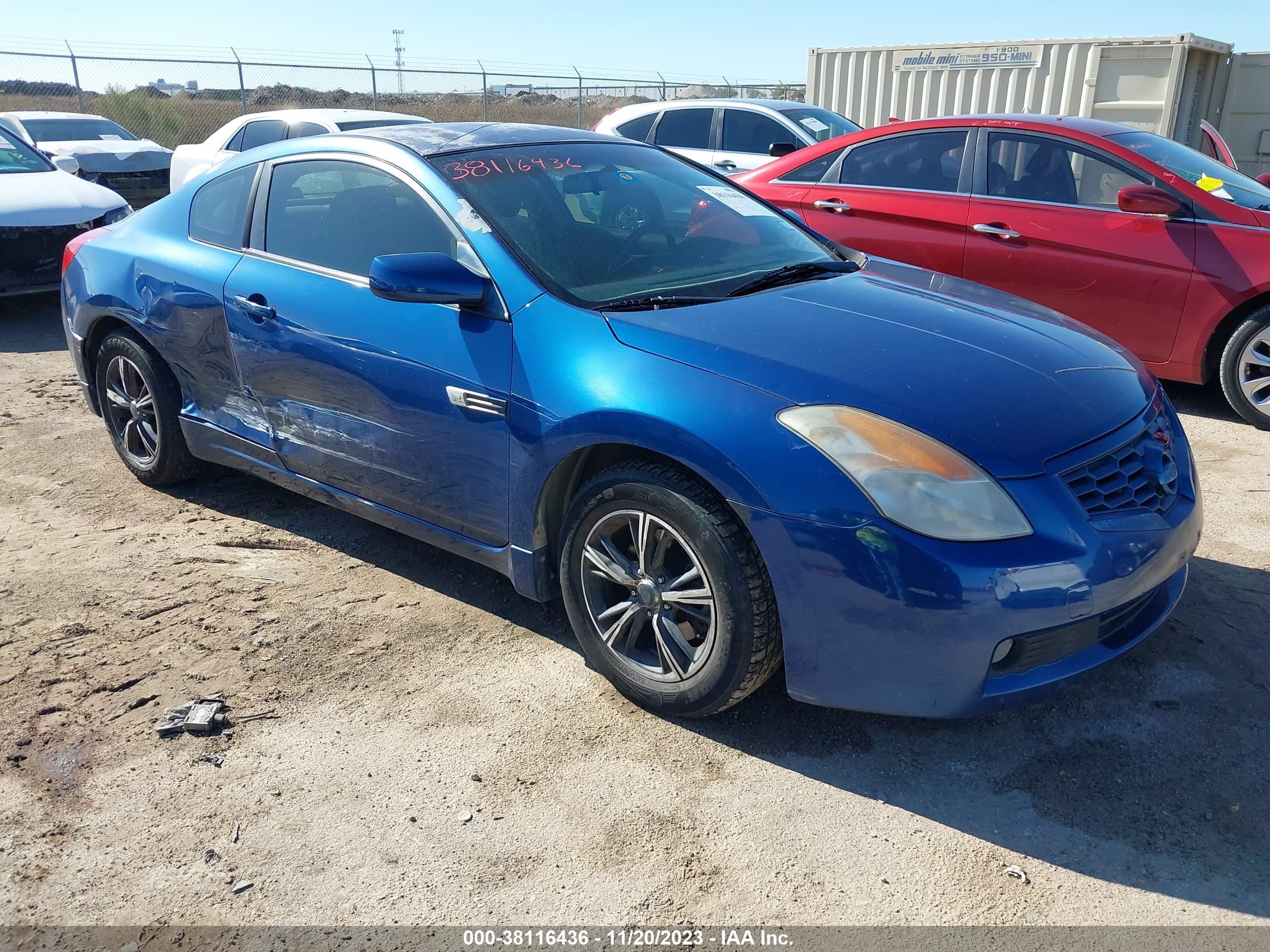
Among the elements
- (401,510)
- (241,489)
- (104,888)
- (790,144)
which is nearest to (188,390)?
(241,489)

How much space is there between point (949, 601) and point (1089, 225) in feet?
13.3

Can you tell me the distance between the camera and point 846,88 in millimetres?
14562

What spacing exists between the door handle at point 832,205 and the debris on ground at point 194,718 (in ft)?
15.9

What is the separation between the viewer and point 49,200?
838 cm

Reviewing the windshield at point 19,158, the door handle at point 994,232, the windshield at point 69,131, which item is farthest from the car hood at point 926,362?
the windshield at point 69,131

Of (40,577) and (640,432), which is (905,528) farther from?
(40,577)

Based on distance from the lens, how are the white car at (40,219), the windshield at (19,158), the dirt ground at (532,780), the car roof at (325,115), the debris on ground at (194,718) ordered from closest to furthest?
the dirt ground at (532,780), the debris on ground at (194,718), the white car at (40,219), the windshield at (19,158), the car roof at (325,115)

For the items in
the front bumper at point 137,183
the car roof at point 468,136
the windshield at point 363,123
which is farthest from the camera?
the front bumper at point 137,183

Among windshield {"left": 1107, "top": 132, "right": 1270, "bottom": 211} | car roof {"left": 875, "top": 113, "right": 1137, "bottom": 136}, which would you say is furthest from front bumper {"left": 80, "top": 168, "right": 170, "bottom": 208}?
windshield {"left": 1107, "top": 132, "right": 1270, "bottom": 211}

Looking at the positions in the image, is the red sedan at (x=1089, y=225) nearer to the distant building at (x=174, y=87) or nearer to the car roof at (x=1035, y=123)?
the car roof at (x=1035, y=123)

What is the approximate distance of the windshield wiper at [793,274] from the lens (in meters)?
3.39

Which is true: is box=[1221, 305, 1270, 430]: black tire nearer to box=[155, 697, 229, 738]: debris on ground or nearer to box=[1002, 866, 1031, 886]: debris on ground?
box=[1002, 866, 1031, 886]: debris on ground

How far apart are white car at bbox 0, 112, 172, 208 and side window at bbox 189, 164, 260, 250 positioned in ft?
28.6

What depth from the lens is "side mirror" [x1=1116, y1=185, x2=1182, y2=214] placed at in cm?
547
